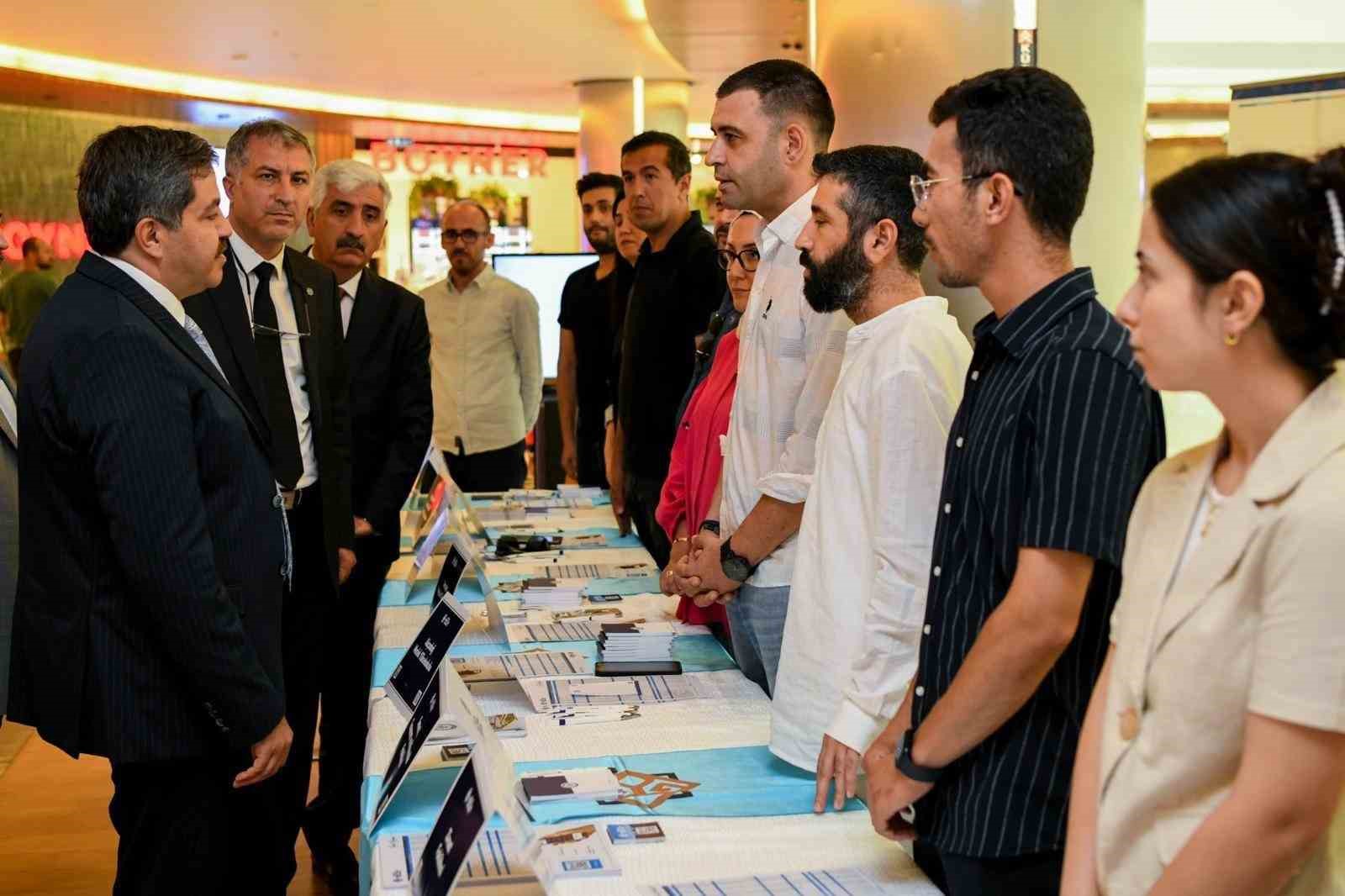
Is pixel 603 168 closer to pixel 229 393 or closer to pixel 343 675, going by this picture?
pixel 343 675

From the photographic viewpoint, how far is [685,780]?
2010 mm

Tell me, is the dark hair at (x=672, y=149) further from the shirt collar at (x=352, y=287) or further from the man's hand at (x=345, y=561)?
the man's hand at (x=345, y=561)

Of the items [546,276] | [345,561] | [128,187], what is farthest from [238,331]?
[546,276]

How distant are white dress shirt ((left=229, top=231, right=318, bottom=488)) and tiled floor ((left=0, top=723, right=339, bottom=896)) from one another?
3.66ft

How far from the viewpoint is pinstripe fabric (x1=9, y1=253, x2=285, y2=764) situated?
80.2 inches

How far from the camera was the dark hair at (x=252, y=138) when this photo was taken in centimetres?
319

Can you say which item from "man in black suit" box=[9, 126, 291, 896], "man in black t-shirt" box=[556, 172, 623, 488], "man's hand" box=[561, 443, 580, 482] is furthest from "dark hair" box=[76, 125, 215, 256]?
"man's hand" box=[561, 443, 580, 482]

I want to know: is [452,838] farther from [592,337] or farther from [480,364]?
[480,364]

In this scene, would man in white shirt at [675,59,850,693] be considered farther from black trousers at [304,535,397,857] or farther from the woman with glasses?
black trousers at [304,535,397,857]

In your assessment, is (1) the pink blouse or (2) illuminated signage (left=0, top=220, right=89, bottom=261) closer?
(1) the pink blouse

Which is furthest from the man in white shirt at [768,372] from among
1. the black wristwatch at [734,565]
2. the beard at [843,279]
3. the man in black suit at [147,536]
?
the man in black suit at [147,536]

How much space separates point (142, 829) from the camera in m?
2.20

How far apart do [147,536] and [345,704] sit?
64.7 inches

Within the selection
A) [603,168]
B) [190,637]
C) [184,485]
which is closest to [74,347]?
[184,485]
